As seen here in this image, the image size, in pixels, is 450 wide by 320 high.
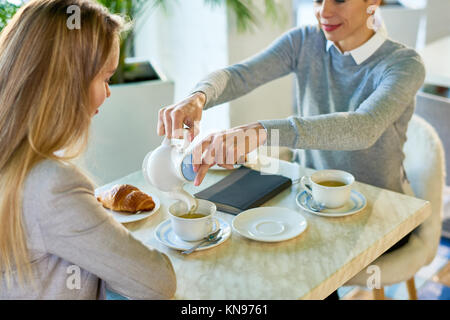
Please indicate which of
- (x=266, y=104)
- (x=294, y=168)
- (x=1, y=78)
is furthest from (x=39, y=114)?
(x=266, y=104)

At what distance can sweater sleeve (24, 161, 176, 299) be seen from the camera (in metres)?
0.85

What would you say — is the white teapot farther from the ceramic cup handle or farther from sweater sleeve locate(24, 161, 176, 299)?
the ceramic cup handle

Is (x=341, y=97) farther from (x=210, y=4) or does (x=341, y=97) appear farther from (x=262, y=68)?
(x=210, y=4)

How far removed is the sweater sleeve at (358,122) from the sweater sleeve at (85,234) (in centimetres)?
47

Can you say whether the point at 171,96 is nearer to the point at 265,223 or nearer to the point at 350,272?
the point at 265,223

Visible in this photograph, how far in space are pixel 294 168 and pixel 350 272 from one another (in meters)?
0.53

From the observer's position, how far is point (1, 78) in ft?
3.01

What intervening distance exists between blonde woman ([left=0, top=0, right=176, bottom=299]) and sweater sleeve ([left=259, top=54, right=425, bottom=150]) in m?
0.47

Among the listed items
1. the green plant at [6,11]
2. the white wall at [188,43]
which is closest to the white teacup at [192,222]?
the green plant at [6,11]

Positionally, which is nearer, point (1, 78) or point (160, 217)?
point (1, 78)

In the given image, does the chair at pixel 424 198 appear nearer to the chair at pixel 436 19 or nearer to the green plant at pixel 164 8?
the green plant at pixel 164 8

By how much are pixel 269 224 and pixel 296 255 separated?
15 cm

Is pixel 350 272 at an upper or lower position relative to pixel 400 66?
lower

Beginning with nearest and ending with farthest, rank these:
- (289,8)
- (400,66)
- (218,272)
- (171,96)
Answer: (218,272), (400,66), (171,96), (289,8)
